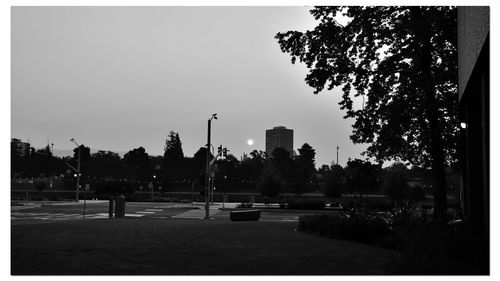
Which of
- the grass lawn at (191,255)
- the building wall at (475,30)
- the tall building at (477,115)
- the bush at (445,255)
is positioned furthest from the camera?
the tall building at (477,115)

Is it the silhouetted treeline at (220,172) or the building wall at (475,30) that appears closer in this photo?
the building wall at (475,30)

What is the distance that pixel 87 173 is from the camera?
154 m

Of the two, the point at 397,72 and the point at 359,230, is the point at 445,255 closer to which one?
the point at 359,230

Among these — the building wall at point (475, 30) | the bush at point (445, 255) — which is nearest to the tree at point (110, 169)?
the building wall at point (475, 30)

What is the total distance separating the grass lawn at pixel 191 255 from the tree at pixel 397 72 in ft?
31.7

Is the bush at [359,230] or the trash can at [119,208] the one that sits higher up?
the bush at [359,230]

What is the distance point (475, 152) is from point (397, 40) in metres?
9.48

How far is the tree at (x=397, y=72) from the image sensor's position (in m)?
21.2

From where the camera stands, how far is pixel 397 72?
2273 centimetres

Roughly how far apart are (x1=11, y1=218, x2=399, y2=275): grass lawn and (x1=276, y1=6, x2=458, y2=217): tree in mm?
9677

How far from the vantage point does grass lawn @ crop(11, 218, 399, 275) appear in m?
9.05

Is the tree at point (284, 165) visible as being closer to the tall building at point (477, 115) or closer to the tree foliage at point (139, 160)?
the tree foliage at point (139, 160)

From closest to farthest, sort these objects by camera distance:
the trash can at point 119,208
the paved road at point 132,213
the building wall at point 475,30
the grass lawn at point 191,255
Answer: the grass lawn at point 191,255 < the building wall at point 475,30 < the trash can at point 119,208 < the paved road at point 132,213
